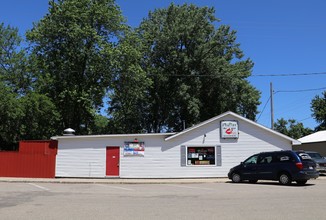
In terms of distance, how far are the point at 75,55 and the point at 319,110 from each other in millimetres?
44859

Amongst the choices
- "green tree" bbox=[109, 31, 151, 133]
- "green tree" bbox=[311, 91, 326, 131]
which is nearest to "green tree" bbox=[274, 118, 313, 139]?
"green tree" bbox=[311, 91, 326, 131]

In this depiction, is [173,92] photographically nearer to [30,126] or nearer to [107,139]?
[30,126]

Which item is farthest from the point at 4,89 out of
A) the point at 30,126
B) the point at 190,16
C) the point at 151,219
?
the point at 151,219

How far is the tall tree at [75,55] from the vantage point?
38.3 m

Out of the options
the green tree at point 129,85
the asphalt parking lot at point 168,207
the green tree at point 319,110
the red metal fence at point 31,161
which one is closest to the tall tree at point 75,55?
the green tree at point 129,85

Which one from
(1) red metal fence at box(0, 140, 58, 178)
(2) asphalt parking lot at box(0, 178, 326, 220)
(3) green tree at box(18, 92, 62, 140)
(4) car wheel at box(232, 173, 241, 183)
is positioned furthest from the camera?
(3) green tree at box(18, 92, 62, 140)

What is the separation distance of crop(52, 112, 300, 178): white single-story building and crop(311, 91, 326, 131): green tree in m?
43.0

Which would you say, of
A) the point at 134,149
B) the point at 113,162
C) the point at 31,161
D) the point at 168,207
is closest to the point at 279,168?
the point at 134,149

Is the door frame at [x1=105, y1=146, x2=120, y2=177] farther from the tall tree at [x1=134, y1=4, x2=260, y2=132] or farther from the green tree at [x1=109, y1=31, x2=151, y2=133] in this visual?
the tall tree at [x1=134, y1=4, x2=260, y2=132]

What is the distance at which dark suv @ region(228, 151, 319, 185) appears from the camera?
766 inches

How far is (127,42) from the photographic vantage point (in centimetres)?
4100

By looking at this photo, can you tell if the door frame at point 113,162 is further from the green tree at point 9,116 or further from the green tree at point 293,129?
the green tree at point 293,129

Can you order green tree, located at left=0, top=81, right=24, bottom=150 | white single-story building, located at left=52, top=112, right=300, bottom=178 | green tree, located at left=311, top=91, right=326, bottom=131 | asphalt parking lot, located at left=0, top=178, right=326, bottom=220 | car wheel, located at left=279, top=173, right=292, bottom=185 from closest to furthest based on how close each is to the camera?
asphalt parking lot, located at left=0, top=178, right=326, bottom=220 < car wheel, located at left=279, top=173, right=292, bottom=185 < white single-story building, located at left=52, top=112, right=300, bottom=178 < green tree, located at left=0, top=81, right=24, bottom=150 < green tree, located at left=311, top=91, right=326, bottom=131

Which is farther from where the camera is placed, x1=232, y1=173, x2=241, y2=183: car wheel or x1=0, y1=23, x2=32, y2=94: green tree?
x1=0, y1=23, x2=32, y2=94: green tree
